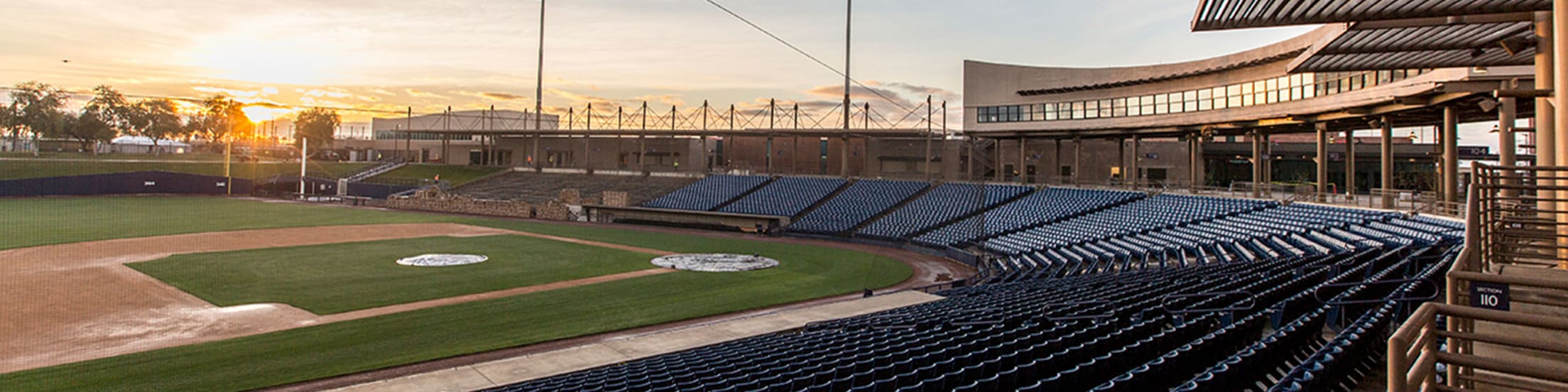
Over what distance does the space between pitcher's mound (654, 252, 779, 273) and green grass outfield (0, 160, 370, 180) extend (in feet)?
189

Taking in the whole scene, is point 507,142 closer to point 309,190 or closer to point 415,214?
point 309,190

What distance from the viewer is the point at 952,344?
1059cm

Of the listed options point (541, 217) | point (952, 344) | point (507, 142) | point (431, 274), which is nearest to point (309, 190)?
point (507, 142)

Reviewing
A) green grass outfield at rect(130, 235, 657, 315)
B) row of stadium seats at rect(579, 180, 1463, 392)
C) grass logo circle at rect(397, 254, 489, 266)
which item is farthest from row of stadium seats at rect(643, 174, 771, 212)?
row of stadium seats at rect(579, 180, 1463, 392)

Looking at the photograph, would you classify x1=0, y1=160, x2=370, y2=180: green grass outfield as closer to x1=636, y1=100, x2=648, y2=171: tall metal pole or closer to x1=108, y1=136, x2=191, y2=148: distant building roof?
x1=108, y1=136, x2=191, y2=148: distant building roof

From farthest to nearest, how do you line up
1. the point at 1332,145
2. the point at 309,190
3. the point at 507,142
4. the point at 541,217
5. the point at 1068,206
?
the point at 507,142 → the point at 309,190 → the point at 1332,145 → the point at 541,217 → the point at 1068,206

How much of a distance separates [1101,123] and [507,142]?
63541 millimetres

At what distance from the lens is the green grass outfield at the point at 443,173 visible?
7475 cm

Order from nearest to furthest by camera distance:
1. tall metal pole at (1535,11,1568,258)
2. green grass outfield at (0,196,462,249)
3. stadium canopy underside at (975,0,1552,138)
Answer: tall metal pole at (1535,11,1568,258) < stadium canopy underside at (975,0,1552,138) < green grass outfield at (0,196,462,249)

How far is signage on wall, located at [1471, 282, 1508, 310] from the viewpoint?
5.59 metres

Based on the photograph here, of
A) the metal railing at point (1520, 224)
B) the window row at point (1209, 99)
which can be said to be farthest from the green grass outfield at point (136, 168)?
the metal railing at point (1520, 224)

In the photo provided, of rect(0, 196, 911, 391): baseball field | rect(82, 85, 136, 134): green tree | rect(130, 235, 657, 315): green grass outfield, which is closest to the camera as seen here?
rect(0, 196, 911, 391): baseball field

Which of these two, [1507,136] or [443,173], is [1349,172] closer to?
[1507,136]

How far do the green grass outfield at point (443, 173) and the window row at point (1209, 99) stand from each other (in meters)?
50.5
